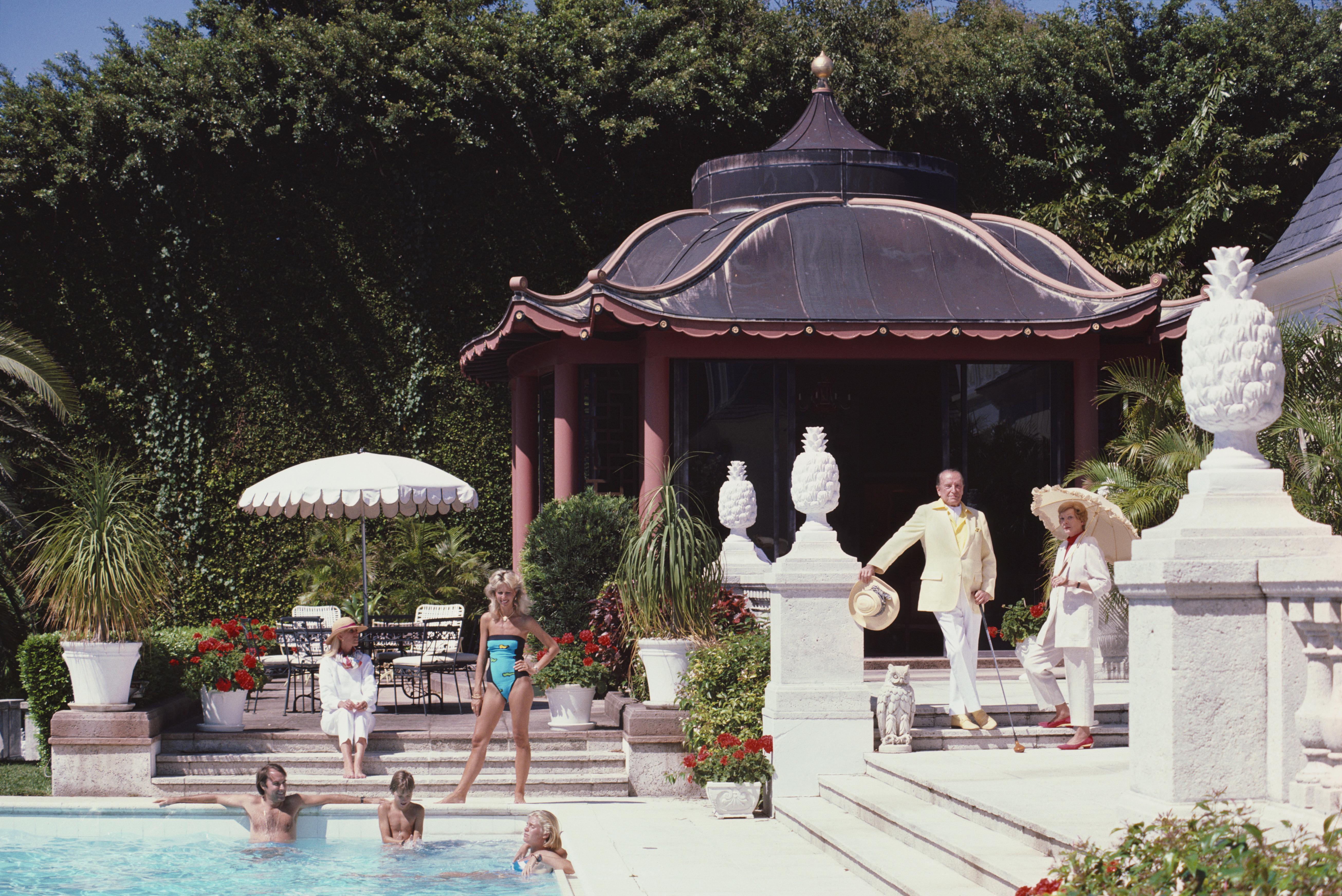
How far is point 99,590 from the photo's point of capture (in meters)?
10.4

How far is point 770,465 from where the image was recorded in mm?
15250

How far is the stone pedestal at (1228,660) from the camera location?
17.1 feet

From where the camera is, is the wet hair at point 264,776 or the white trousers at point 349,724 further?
the white trousers at point 349,724

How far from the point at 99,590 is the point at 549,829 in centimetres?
455

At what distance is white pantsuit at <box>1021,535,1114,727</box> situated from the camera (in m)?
9.09

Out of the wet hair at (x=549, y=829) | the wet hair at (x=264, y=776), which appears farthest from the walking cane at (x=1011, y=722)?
the wet hair at (x=264, y=776)

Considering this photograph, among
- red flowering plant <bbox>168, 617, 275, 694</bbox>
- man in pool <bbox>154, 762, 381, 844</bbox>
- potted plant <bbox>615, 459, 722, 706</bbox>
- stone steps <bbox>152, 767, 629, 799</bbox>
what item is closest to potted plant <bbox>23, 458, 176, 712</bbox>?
red flowering plant <bbox>168, 617, 275, 694</bbox>

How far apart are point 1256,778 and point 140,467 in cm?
1711

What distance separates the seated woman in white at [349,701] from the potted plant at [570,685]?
4.40ft

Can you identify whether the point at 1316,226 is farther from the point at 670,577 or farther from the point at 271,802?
the point at 271,802

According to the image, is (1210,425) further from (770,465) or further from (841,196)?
(841,196)

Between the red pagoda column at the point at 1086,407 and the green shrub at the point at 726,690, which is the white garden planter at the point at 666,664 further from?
the red pagoda column at the point at 1086,407

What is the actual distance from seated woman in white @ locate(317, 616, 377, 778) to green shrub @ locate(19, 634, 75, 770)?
7.32 ft

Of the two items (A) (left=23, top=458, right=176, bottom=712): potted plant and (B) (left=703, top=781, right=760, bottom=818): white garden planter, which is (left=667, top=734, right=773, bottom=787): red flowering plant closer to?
(B) (left=703, top=781, right=760, bottom=818): white garden planter
